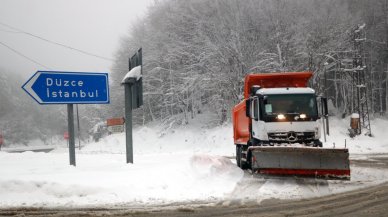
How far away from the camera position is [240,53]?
38.1 metres

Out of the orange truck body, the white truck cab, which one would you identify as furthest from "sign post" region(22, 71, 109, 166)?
the orange truck body

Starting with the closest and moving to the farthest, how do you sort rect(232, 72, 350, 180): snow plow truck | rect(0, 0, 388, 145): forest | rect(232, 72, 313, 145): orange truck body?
rect(232, 72, 350, 180): snow plow truck → rect(232, 72, 313, 145): orange truck body → rect(0, 0, 388, 145): forest

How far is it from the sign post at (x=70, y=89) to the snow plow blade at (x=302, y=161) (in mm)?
4780

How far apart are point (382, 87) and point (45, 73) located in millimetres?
45707

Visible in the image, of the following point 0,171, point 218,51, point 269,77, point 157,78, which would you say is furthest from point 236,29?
point 0,171

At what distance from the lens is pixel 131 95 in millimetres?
12664

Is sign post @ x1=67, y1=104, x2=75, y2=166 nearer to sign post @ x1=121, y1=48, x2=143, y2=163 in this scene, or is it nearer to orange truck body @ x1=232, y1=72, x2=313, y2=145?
sign post @ x1=121, y1=48, x2=143, y2=163

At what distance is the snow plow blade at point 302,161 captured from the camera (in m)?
11.0

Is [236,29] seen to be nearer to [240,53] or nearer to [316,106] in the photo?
[240,53]

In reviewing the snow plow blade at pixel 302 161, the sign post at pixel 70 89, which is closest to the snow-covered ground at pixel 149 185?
the snow plow blade at pixel 302 161

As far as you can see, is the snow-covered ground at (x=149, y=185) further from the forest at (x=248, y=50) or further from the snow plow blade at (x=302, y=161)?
the forest at (x=248, y=50)

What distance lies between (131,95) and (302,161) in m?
5.51

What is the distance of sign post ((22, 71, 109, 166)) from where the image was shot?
425 inches

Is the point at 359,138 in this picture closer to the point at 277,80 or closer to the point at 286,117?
the point at 277,80
